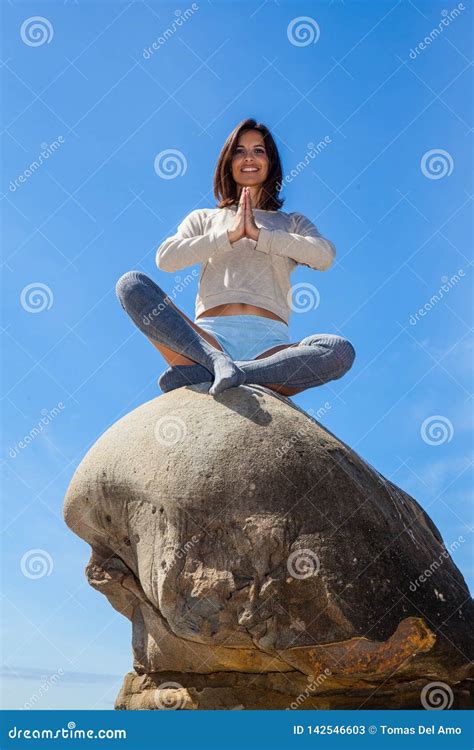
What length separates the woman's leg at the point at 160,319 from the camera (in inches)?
238

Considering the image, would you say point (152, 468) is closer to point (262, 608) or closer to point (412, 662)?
point (262, 608)

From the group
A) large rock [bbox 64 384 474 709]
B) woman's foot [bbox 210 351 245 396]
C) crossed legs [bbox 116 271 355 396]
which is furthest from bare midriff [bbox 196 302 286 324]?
large rock [bbox 64 384 474 709]

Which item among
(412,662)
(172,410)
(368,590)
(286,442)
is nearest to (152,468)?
(172,410)

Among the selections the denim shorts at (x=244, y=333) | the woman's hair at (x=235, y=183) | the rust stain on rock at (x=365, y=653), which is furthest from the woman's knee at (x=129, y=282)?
the rust stain on rock at (x=365, y=653)

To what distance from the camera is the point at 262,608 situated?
5.20m

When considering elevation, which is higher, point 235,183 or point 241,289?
point 235,183

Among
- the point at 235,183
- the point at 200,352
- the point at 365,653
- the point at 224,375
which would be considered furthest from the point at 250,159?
the point at 365,653

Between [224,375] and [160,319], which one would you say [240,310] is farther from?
[224,375]

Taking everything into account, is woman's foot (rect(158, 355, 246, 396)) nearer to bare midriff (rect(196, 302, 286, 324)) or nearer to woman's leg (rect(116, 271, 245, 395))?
woman's leg (rect(116, 271, 245, 395))

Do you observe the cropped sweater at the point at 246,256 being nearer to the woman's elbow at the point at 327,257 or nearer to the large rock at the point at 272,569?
the woman's elbow at the point at 327,257

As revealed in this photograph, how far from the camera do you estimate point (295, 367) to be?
20.0 ft

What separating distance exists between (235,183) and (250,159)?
249mm

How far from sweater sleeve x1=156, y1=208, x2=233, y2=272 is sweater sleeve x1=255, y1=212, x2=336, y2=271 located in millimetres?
269

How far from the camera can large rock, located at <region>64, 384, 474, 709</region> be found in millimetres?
5215
